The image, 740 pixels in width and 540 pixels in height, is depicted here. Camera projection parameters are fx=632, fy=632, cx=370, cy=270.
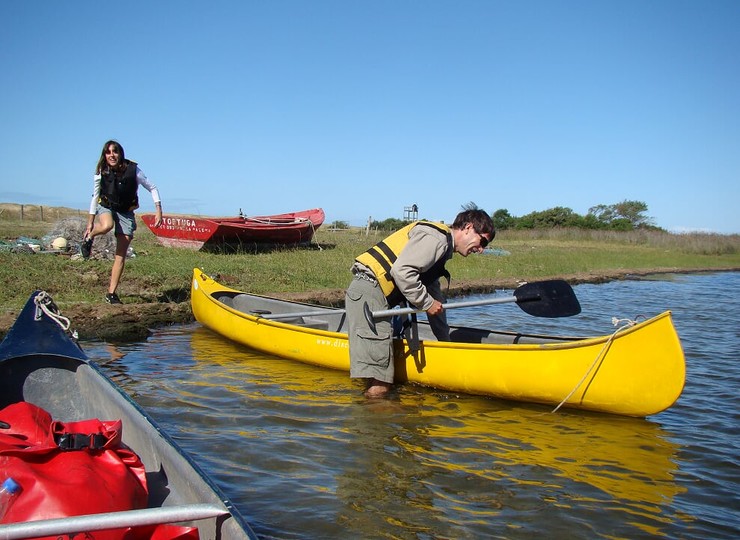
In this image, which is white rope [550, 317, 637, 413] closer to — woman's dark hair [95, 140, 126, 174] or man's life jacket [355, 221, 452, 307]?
man's life jacket [355, 221, 452, 307]

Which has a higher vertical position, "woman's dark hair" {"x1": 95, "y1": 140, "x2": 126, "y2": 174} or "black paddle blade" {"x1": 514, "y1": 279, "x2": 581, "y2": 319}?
"woman's dark hair" {"x1": 95, "y1": 140, "x2": 126, "y2": 174}

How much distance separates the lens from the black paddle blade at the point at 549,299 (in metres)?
6.10

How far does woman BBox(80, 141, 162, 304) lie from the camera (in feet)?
28.5

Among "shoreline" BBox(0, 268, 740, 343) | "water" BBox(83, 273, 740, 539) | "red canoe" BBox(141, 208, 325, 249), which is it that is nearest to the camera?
"water" BBox(83, 273, 740, 539)

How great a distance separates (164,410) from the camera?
5688mm

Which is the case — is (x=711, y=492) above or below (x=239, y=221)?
below

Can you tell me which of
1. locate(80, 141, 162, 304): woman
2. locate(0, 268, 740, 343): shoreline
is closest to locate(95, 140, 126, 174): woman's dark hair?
locate(80, 141, 162, 304): woman

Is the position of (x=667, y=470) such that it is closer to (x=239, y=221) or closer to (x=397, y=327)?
(x=397, y=327)

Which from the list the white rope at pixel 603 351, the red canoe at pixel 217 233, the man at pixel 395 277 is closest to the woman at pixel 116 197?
the man at pixel 395 277

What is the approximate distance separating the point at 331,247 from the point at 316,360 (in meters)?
13.4

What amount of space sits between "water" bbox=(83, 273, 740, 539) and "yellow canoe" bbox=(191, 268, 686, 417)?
7.1 inches

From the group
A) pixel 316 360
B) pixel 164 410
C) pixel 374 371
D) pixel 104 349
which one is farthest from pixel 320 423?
pixel 104 349

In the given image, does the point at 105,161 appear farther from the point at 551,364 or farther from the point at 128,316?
the point at 551,364

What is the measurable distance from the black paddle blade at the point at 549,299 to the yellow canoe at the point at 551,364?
0.34 metres
